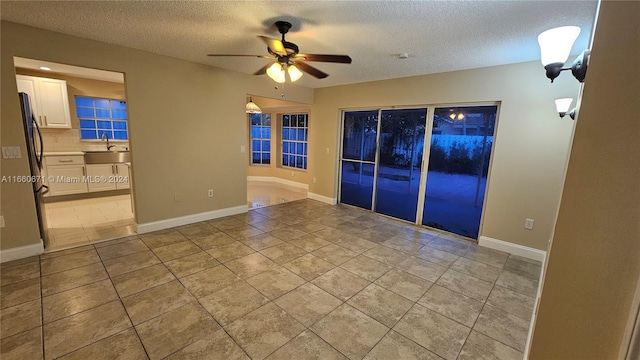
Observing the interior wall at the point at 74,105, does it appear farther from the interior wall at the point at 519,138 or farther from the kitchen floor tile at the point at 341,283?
the interior wall at the point at 519,138

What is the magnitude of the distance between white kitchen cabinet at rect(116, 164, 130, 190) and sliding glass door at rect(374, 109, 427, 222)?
17.8 ft

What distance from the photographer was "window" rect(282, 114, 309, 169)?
718 centimetres

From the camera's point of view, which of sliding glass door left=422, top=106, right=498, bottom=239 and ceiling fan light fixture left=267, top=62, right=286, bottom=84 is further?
sliding glass door left=422, top=106, right=498, bottom=239

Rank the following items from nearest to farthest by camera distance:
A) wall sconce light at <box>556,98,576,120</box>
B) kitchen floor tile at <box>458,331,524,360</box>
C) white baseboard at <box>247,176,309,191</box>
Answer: kitchen floor tile at <box>458,331,524,360</box> < wall sconce light at <box>556,98,576,120</box> < white baseboard at <box>247,176,309,191</box>

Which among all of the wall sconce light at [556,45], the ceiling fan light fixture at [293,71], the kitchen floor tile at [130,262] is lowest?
the kitchen floor tile at [130,262]

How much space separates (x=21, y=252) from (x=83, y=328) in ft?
6.17

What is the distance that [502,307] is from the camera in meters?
2.34

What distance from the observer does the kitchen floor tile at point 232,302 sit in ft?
6.88

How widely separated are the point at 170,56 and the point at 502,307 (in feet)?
16.3

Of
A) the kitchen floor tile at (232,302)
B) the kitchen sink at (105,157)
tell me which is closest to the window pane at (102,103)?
the kitchen sink at (105,157)

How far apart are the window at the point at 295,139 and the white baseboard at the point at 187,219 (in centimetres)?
285

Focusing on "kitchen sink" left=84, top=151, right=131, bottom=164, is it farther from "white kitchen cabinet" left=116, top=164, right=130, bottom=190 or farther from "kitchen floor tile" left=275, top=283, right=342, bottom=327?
"kitchen floor tile" left=275, top=283, right=342, bottom=327

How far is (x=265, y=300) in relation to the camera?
2.30m

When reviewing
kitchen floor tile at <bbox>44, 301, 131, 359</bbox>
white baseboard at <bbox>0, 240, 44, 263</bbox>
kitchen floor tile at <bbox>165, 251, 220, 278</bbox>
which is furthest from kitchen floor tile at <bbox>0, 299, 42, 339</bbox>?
white baseboard at <bbox>0, 240, 44, 263</bbox>
